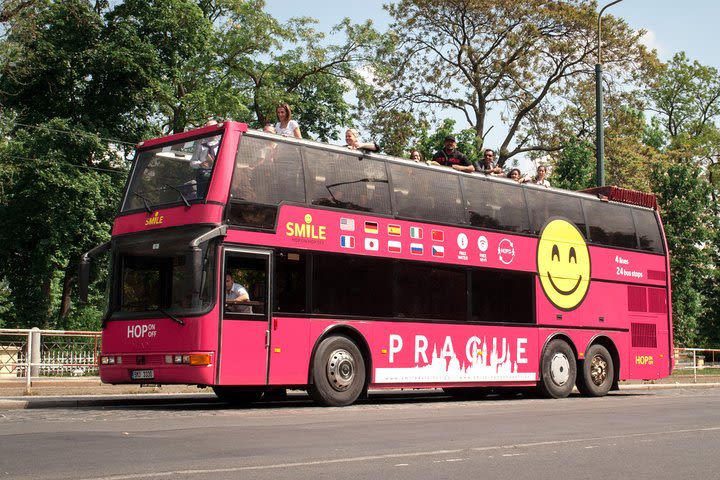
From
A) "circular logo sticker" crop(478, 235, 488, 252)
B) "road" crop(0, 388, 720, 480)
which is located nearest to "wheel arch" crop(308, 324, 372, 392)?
"road" crop(0, 388, 720, 480)

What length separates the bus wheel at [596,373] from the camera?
71.5 feet

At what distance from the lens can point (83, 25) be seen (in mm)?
35969

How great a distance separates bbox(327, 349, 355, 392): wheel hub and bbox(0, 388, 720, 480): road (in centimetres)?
91

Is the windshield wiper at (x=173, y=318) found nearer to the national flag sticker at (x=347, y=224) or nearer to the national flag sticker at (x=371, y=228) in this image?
the national flag sticker at (x=347, y=224)

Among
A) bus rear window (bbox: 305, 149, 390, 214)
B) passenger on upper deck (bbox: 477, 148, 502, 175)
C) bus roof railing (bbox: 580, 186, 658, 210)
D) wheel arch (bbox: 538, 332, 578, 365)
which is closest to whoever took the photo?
bus rear window (bbox: 305, 149, 390, 214)

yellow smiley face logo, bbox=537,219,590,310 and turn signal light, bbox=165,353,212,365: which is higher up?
yellow smiley face logo, bbox=537,219,590,310

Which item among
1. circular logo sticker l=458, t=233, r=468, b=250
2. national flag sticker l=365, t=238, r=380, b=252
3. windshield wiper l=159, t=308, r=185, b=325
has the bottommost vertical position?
windshield wiper l=159, t=308, r=185, b=325

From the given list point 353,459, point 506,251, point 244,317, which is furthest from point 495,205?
point 353,459

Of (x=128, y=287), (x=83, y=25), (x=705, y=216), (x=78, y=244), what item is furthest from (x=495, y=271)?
(x=705, y=216)

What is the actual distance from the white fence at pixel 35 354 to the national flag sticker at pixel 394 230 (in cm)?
861

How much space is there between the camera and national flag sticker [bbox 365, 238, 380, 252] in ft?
56.7

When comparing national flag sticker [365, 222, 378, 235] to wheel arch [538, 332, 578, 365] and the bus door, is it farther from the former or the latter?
wheel arch [538, 332, 578, 365]

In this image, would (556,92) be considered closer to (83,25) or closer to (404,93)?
(404,93)

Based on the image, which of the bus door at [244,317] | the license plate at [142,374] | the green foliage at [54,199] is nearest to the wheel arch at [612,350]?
the bus door at [244,317]
